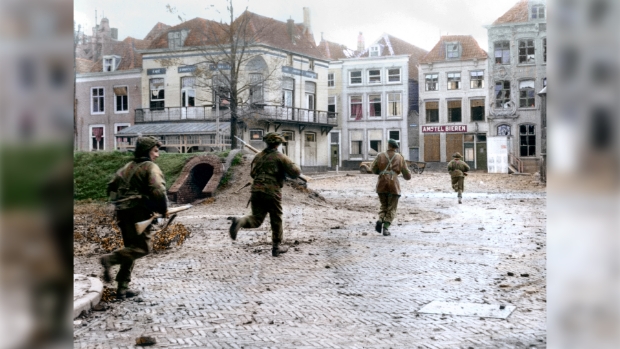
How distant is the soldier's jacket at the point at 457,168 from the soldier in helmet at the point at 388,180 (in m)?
5.41

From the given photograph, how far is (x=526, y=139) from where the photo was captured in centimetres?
1483

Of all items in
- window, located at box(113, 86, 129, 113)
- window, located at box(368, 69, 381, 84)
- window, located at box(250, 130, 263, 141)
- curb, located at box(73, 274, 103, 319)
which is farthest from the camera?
window, located at box(368, 69, 381, 84)

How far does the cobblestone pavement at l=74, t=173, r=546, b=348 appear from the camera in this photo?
4.21 metres

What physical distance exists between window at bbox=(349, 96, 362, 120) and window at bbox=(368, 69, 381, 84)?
99cm

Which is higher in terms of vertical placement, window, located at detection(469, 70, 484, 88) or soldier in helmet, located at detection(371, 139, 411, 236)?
window, located at detection(469, 70, 484, 88)

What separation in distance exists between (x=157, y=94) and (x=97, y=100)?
1480 millimetres

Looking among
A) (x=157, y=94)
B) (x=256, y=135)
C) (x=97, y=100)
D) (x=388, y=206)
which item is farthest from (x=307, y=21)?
(x=388, y=206)

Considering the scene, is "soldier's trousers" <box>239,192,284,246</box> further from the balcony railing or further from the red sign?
the red sign

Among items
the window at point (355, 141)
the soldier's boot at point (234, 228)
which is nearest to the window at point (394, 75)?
the window at point (355, 141)

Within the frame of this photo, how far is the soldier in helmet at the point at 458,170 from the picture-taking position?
1484 centimetres

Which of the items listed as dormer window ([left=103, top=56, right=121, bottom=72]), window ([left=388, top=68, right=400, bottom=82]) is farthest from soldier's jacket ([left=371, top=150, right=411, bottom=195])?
window ([left=388, top=68, right=400, bottom=82])

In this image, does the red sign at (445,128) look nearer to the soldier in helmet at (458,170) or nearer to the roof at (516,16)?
the soldier in helmet at (458,170)

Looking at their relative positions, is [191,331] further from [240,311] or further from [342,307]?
[342,307]

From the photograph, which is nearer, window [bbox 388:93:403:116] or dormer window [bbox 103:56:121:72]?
dormer window [bbox 103:56:121:72]
